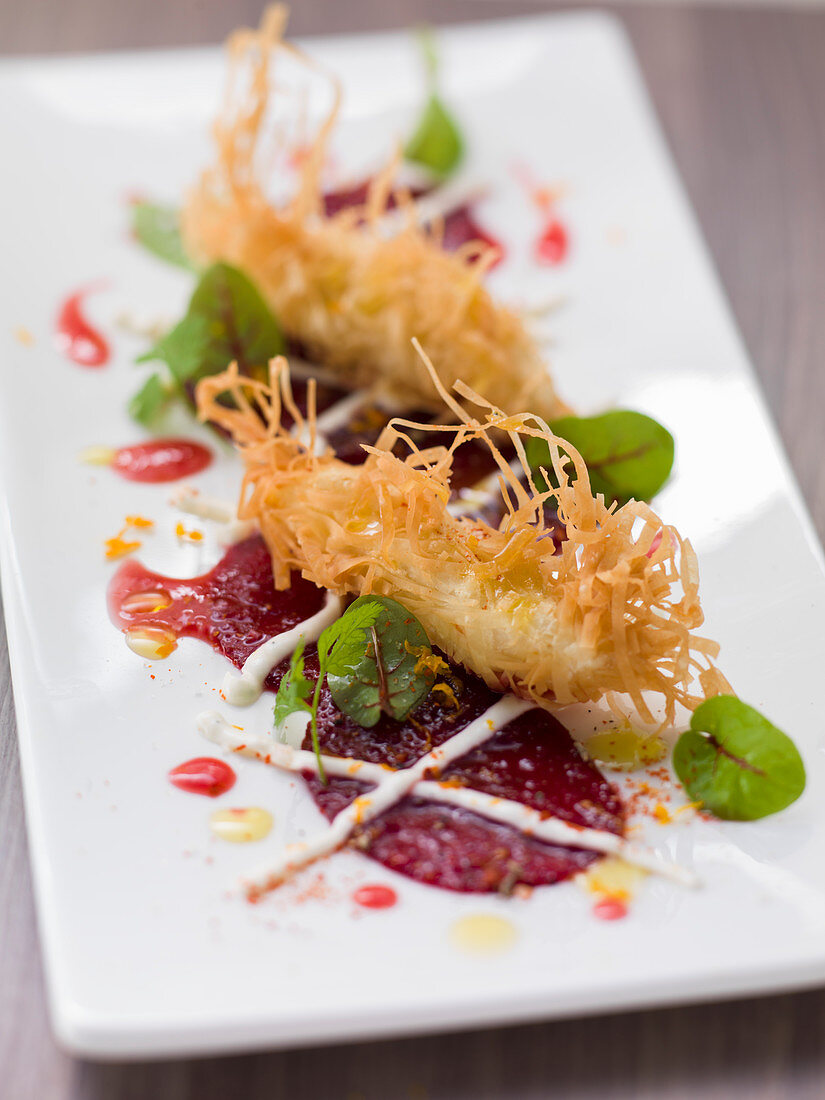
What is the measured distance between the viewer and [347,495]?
3.13 metres

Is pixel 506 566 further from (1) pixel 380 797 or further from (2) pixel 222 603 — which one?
(2) pixel 222 603

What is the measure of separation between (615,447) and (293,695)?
113 cm

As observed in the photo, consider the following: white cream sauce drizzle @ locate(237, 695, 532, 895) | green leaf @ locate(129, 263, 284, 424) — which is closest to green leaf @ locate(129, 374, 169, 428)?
green leaf @ locate(129, 263, 284, 424)

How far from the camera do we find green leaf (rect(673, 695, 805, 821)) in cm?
257

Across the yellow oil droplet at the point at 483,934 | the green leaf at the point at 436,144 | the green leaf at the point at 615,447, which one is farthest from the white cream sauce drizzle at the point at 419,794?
the green leaf at the point at 436,144

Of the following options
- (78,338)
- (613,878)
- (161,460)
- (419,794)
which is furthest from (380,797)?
(78,338)

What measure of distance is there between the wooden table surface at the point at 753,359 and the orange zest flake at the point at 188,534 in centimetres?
52

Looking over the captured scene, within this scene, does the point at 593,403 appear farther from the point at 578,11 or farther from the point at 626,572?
the point at 578,11

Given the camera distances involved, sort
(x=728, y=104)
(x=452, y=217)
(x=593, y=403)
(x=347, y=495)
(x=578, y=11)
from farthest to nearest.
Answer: (x=578, y=11) → (x=728, y=104) → (x=452, y=217) → (x=593, y=403) → (x=347, y=495)

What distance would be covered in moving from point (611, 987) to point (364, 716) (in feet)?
2.57

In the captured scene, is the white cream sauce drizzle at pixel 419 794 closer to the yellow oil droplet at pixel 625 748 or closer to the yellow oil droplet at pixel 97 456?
the yellow oil droplet at pixel 625 748

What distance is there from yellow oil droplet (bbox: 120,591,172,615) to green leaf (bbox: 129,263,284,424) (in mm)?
818

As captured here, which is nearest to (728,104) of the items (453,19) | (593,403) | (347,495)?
(453,19)

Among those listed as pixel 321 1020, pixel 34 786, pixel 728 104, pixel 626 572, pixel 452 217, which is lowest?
pixel 321 1020
